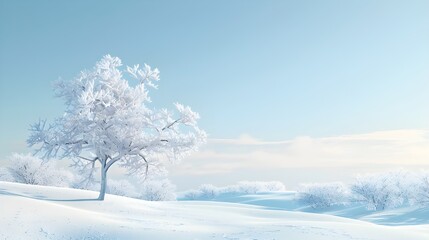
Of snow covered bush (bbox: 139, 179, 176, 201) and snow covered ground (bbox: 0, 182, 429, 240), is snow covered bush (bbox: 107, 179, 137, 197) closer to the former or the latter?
snow covered bush (bbox: 139, 179, 176, 201)

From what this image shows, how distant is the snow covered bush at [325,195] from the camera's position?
87.4m

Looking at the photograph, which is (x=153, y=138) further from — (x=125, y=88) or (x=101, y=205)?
(x=101, y=205)

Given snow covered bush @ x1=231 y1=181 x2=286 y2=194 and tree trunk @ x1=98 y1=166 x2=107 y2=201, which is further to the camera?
snow covered bush @ x1=231 y1=181 x2=286 y2=194

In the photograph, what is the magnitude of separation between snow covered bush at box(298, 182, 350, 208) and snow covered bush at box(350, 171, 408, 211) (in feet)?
21.3

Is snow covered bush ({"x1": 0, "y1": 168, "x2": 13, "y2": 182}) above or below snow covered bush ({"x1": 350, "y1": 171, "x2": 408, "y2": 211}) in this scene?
above

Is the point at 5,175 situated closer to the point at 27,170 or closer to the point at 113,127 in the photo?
the point at 27,170

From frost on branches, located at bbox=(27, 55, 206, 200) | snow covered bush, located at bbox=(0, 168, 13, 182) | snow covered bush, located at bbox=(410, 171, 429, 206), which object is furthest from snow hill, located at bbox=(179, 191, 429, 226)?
snow covered bush, located at bbox=(0, 168, 13, 182)

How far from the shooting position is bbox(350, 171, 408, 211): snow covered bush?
255ft

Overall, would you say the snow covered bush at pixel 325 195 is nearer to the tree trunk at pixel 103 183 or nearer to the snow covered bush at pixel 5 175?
the snow covered bush at pixel 5 175

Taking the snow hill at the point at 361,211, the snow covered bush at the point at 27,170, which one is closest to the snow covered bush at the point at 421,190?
the snow hill at the point at 361,211

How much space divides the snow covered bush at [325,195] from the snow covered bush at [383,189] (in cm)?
648

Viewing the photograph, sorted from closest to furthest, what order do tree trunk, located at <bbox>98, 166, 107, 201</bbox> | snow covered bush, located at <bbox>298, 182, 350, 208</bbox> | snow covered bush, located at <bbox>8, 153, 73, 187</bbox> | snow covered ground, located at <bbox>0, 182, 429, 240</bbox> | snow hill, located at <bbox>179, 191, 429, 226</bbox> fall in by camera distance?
1. snow covered ground, located at <bbox>0, 182, 429, 240</bbox>
2. tree trunk, located at <bbox>98, 166, 107, 201</bbox>
3. snow hill, located at <bbox>179, 191, 429, 226</bbox>
4. snow covered bush, located at <bbox>8, 153, 73, 187</bbox>
5. snow covered bush, located at <bbox>298, 182, 350, 208</bbox>

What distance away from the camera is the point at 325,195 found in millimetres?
87250

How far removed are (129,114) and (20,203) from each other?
9.54 m
